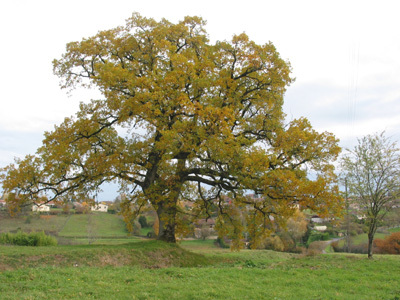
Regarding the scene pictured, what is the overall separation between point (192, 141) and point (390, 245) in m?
26.1

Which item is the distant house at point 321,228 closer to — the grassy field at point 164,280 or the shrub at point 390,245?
the shrub at point 390,245

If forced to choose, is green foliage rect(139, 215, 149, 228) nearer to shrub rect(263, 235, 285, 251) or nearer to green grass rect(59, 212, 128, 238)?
green grass rect(59, 212, 128, 238)

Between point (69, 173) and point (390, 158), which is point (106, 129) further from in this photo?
point (390, 158)

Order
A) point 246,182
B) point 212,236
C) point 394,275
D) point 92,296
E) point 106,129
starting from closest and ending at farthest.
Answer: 1. point 92,296
2. point 394,275
3. point 246,182
4. point 106,129
5. point 212,236

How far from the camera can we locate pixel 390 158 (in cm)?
1803

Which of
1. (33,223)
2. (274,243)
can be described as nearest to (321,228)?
(274,243)

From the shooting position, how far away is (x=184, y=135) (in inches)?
585

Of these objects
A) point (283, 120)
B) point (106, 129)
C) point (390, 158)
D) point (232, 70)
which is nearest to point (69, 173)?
point (106, 129)

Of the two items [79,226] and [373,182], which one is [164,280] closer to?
[373,182]

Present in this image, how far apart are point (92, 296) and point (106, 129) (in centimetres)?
1113

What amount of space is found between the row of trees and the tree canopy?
6cm

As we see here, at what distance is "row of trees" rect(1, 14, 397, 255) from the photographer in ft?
46.5

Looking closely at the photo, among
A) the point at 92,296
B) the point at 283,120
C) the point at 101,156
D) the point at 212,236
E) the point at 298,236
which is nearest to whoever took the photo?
the point at 92,296

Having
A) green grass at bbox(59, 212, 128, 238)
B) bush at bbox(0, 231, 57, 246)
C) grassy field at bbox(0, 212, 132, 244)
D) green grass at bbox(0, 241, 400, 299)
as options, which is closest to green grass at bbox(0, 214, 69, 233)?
grassy field at bbox(0, 212, 132, 244)
